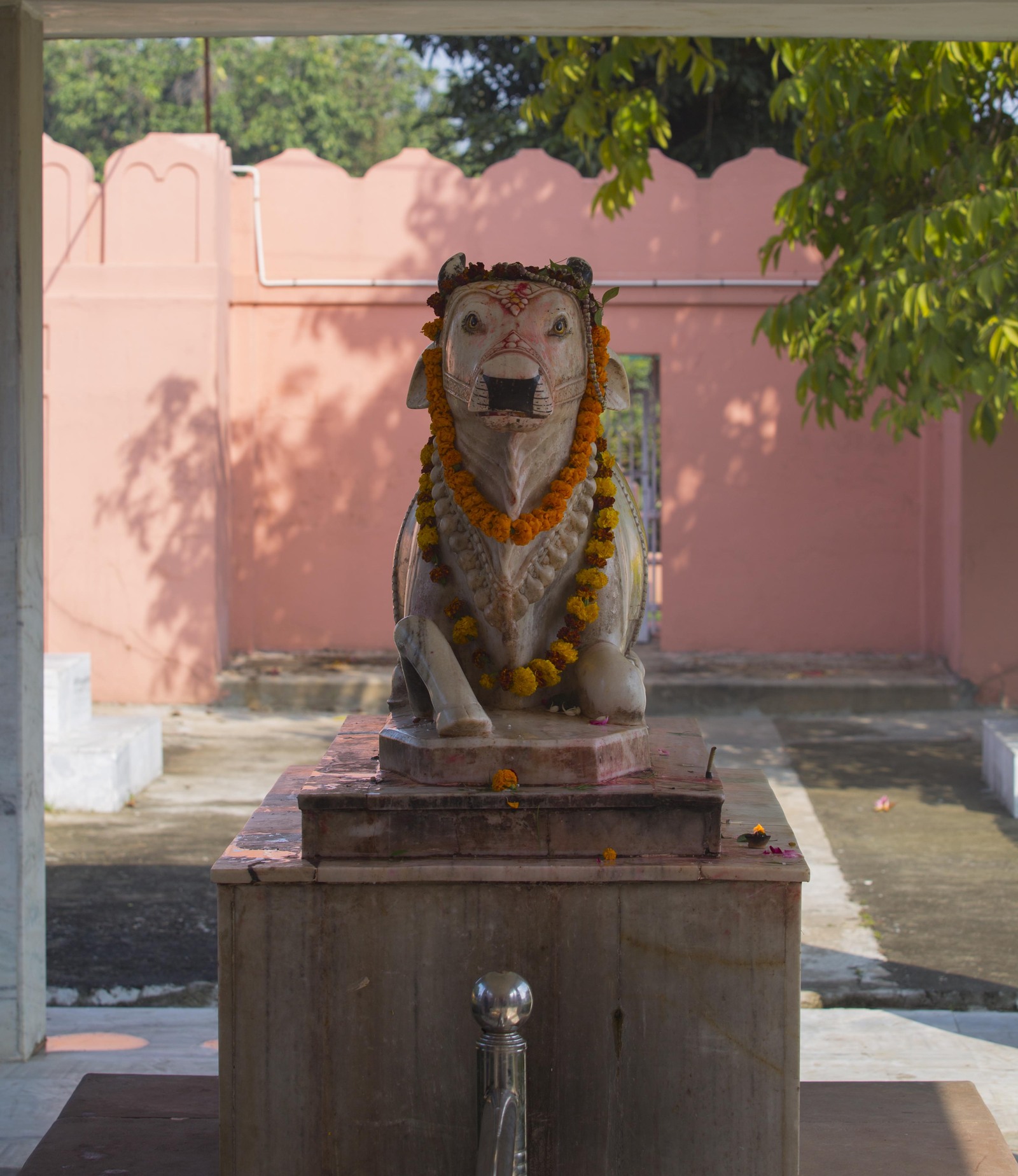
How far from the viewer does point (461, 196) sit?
967cm

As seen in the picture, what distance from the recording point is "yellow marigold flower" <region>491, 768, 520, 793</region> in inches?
104

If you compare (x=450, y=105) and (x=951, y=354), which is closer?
(x=951, y=354)

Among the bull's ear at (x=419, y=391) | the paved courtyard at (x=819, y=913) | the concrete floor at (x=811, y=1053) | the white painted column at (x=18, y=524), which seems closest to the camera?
the bull's ear at (x=419, y=391)

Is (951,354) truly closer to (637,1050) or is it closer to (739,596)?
(637,1050)

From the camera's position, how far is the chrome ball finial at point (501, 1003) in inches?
88.5

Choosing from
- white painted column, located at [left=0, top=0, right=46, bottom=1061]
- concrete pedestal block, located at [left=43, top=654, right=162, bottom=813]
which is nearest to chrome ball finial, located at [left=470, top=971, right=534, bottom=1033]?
white painted column, located at [left=0, top=0, right=46, bottom=1061]

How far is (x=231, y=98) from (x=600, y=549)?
20722 millimetres

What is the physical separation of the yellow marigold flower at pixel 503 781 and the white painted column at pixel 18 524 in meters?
1.68

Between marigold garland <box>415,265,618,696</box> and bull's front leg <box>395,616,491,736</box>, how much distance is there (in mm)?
65

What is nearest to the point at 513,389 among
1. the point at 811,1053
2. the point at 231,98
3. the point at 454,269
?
the point at 454,269

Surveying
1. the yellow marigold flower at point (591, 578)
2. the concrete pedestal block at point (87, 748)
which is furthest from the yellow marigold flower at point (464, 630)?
the concrete pedestal block at point (87, 748)

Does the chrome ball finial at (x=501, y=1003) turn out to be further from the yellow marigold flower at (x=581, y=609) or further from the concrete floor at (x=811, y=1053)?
the concrete floor at (x=811, y=1053)

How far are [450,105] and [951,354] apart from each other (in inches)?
354

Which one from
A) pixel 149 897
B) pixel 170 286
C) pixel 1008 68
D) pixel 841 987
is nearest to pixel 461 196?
pixel 170 286
